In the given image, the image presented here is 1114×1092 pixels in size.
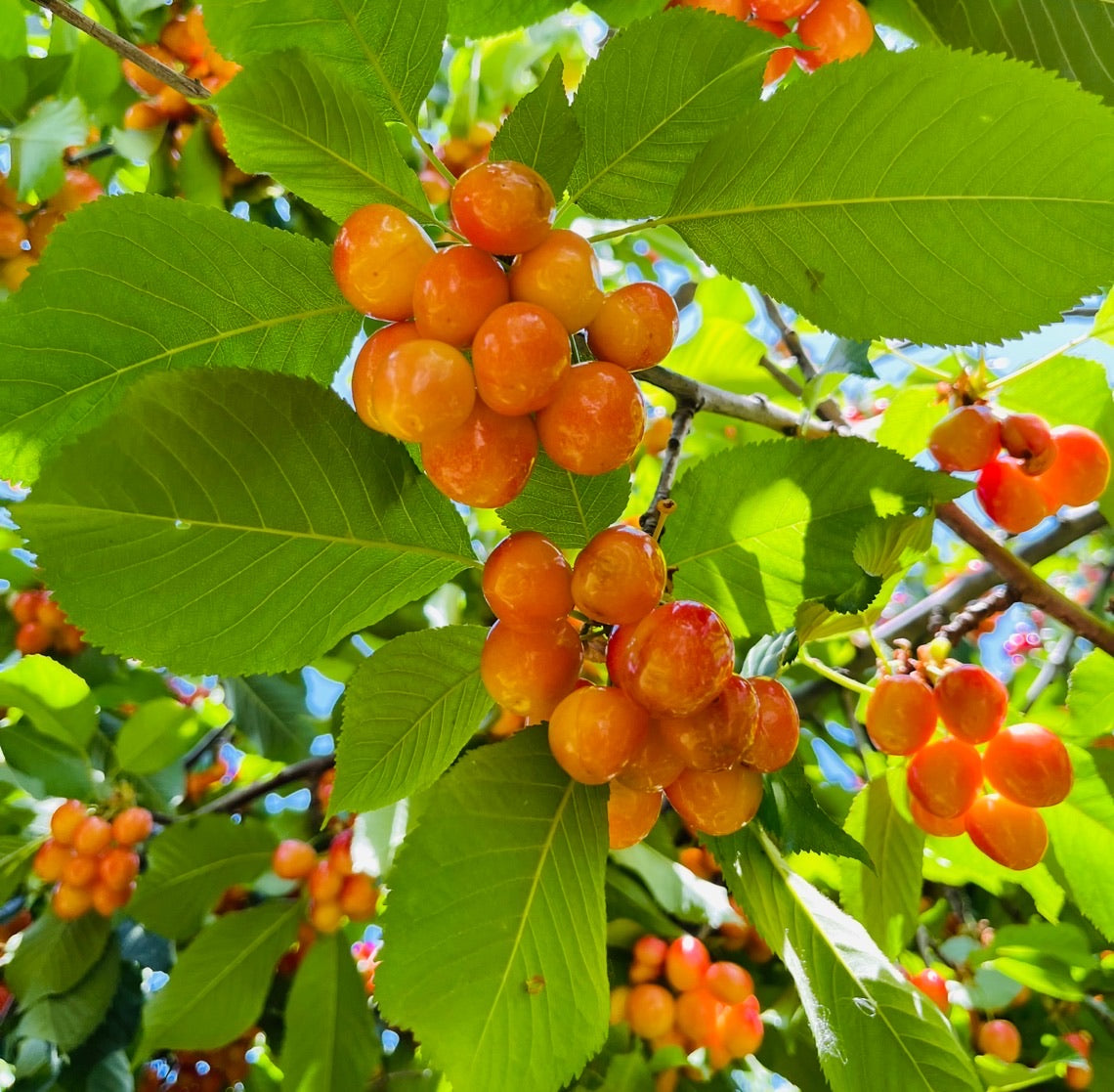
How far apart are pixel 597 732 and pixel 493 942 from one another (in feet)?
0.69

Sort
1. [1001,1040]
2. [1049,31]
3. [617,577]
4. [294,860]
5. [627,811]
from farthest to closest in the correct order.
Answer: [294,860] < [1001,1040] < [1049,31] < [627,811] < [617,577]

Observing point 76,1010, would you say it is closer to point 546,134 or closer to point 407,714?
point 407,714

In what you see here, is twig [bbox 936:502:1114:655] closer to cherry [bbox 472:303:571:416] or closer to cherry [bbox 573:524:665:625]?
cherry [bbox 573:524:665:625]

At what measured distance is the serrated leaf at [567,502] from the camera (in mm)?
947

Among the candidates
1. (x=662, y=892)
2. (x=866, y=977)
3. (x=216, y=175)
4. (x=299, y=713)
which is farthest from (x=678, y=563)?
(x=299, y=713)

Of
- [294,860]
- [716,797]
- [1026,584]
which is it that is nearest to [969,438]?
[1026,584]

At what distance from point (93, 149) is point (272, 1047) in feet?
8.61

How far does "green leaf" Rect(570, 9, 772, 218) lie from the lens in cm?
80

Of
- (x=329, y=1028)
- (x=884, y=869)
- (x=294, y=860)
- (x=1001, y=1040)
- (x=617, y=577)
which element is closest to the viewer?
(x=617, y=577)

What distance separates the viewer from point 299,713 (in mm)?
2486

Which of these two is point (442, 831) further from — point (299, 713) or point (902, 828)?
point (299, 713)

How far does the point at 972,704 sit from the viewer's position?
4.38 ft

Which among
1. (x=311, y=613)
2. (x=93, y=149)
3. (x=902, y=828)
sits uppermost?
(x=311, y=613)

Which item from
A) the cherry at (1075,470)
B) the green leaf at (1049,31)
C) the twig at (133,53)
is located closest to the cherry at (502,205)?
the twig at (133,53)
